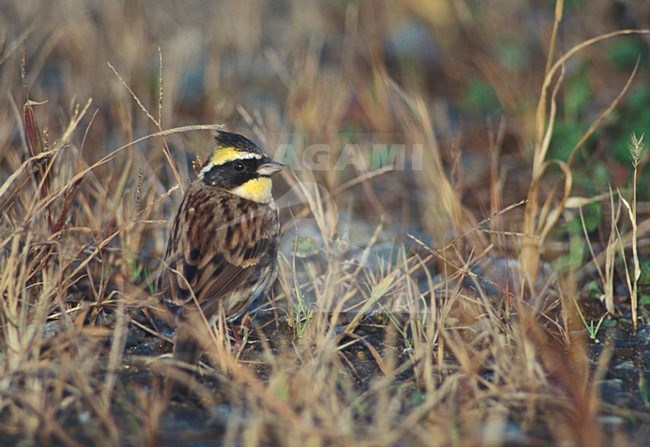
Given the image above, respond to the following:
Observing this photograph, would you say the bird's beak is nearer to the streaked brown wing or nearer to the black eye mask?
the black eye mask

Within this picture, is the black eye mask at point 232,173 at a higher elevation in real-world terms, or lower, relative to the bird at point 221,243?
higher

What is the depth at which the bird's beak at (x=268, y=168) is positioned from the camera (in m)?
5.49

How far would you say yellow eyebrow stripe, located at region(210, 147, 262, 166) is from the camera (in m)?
5.46

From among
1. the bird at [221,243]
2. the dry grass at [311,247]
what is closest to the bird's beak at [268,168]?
the bird at [221,243]

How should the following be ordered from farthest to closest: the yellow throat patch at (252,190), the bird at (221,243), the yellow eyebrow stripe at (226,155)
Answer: the yellow throat patch at (252,190) < the yellow eyebrow stripe at (226,155) < the bird at (221,243)

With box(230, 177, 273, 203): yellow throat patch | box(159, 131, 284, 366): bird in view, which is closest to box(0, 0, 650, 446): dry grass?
box(159, 131, 284, 366): bird

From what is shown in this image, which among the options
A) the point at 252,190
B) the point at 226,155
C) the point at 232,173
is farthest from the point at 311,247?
the point at 226,155

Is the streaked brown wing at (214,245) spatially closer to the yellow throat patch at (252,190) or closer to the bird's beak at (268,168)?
the yellow throat patch at (252,190)

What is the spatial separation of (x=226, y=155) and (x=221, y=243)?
0.62 meters

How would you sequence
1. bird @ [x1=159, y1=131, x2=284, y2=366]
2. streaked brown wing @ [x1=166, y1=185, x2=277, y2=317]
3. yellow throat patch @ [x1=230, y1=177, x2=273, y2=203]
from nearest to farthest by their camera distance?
bird @ [x1=159, y1=131, x2=284, y2=366]
streaked brown wing @ [x1=166, y1=185, x2=277, y2=317]
yellow throat patch @ [x1=230, y1=177, x2=273, y2=203]

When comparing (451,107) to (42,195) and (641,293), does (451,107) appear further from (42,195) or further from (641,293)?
(42,195)

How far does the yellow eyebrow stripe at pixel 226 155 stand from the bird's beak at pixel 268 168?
0.30 ft

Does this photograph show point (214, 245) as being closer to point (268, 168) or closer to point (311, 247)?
point (268, 168)

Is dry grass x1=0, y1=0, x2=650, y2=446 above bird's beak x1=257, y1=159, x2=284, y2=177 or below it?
below
